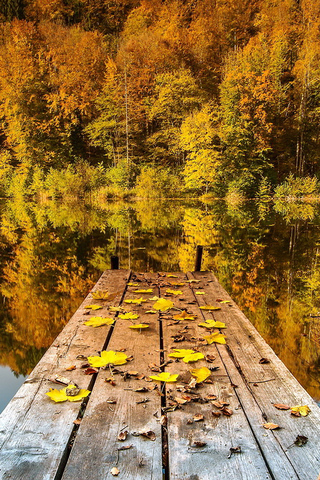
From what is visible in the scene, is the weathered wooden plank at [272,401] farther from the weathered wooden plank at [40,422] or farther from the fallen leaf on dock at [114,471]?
the weathered wooden plank at [40,422]

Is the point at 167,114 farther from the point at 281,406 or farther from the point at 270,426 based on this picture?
the point at 270,426

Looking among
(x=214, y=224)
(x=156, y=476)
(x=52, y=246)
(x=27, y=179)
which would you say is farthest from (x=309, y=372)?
(x=27, y=179)

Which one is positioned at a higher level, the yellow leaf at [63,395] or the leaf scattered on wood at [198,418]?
the leaf scattered on wood at [198,418]

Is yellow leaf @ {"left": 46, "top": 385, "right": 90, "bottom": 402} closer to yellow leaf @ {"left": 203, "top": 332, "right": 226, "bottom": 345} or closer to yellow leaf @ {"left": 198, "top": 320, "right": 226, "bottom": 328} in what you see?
Answer: yellow leaf @ {"left": 203, "top": 332, "right": 226, "bottom": 345}

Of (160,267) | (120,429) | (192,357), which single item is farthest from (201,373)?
(160,267)

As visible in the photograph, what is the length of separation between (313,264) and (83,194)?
19.1 m

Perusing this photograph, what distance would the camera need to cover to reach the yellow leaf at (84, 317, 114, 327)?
2924 millimetres

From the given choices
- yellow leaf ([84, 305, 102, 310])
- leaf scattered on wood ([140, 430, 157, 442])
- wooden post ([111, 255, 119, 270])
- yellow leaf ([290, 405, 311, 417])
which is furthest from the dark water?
leaf scattered on wood ([140, 430, 157, 442])

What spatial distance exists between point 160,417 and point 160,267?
19.4 ft

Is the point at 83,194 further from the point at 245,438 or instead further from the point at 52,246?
the point at 245,438

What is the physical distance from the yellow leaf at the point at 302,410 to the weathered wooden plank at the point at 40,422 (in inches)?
38.6

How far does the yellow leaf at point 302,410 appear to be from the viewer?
1.80 m

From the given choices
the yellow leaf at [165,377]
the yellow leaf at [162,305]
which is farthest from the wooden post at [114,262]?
the yellow leaf at [165,377]

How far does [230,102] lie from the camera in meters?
25.2
